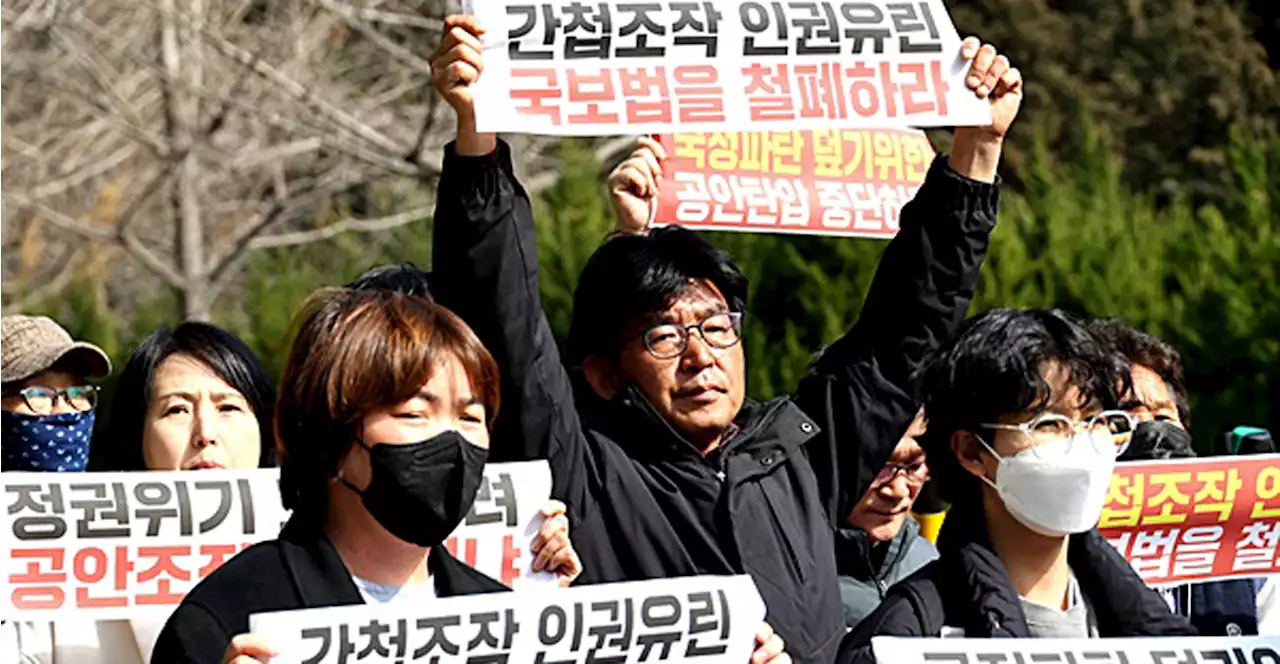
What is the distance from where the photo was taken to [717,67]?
4285 millimetres

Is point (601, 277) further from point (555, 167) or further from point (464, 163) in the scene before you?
point (555, 167)

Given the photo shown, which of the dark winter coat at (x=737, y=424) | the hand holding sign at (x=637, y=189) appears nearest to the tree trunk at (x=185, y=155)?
the hand holding sign at (x=637, y=189)

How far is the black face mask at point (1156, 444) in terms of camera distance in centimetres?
539

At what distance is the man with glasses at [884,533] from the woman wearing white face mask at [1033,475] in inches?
44.3

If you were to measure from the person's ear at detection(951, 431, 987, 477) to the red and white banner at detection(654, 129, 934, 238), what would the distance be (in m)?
1.53

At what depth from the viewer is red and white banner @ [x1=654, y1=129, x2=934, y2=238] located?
5.59 metres

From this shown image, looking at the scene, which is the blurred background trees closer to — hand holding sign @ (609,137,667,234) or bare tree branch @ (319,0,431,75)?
bare tree branch @ (319,0,431,75)

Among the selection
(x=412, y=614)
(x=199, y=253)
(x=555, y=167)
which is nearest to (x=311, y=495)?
(x=412, y=614)

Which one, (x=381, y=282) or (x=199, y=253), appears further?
(x=199, y=253)

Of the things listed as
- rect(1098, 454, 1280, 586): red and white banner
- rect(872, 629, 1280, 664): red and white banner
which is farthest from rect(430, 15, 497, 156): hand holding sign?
rect(1098, 454, 1280, 586): red and white banner

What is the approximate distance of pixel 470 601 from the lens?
11.1 ft

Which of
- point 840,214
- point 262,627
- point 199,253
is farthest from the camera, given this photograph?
point 199,253

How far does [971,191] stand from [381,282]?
1208 millimetres

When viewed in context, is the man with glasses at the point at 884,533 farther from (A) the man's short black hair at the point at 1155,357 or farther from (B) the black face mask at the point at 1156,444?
(A) the man's short black hair at the point at 1155,357
